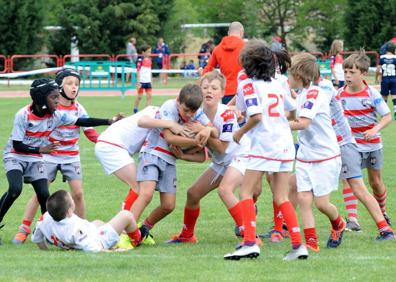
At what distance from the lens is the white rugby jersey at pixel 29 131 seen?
30.5ft

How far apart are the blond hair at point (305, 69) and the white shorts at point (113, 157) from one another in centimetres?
181

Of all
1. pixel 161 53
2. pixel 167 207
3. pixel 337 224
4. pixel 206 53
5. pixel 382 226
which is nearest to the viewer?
pixel 337 224

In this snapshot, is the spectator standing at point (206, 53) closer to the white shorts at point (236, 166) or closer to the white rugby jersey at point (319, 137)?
the white shorts at point (236, 166)

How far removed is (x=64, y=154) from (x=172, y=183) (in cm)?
135

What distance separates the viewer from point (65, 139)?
991 cm

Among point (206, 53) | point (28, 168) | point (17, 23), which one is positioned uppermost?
point (28, 168)

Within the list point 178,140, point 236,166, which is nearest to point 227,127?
point 236,166

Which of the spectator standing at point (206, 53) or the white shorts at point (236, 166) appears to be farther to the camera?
the spectator standing at point (206, 53)

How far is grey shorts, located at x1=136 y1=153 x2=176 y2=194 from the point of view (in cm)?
901

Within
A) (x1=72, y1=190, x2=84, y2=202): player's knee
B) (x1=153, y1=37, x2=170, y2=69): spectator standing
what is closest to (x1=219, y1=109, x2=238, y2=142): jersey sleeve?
(x1=72, y1=190, x2=84, y2=202): player's knee

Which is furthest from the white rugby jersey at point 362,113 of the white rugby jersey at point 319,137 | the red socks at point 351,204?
the white rugby jersey at point 319,137

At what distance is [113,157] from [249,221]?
1.80 metres

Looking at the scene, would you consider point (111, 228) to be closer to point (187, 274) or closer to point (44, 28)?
point (187, 274)

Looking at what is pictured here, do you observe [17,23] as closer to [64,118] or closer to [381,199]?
[64,118]
